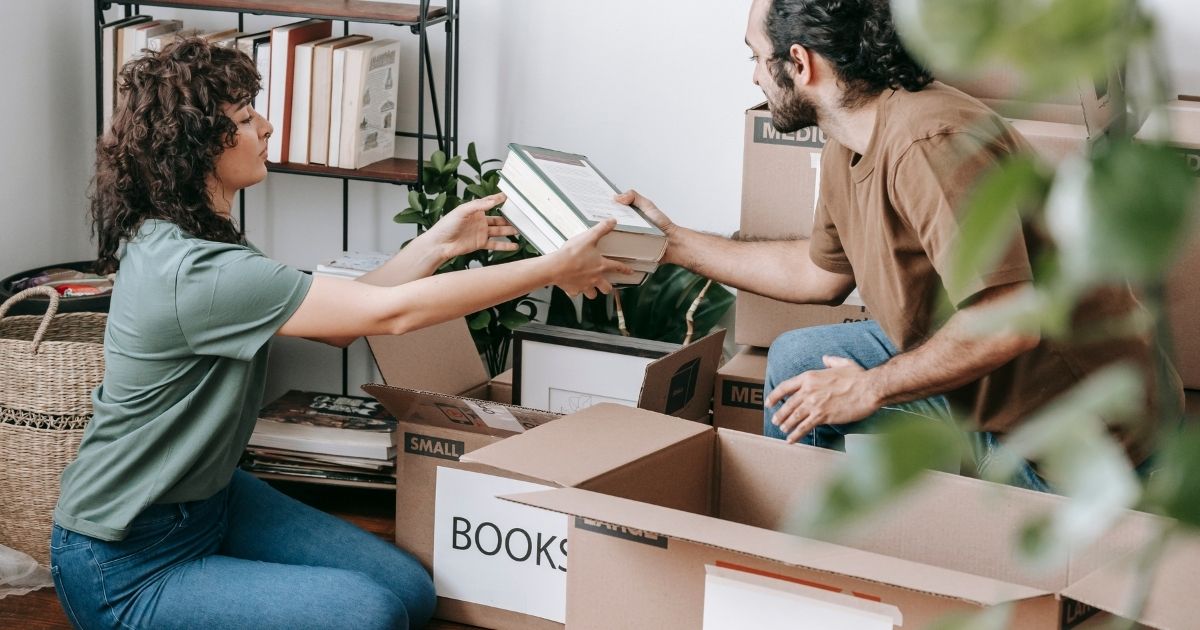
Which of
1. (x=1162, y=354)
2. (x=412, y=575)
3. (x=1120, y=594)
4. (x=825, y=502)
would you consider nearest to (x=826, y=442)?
(x=412, y=575)

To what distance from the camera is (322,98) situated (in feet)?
8.47

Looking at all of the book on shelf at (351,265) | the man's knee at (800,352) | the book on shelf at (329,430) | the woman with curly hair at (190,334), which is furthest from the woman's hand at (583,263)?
the book on shelf at (329,430)

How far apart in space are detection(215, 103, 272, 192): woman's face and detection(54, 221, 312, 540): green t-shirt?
135mm

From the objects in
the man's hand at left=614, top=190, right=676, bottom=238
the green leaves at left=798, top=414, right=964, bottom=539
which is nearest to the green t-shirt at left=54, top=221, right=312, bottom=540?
the man's hand at left=614, top=190, right=676, bottom=238

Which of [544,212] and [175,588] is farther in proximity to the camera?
[544,212]

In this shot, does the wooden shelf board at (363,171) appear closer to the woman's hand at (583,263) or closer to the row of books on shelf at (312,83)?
the row of books on shelf at (312,83)

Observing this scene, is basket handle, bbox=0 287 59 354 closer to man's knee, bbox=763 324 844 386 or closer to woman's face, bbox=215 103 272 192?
woman's face, bbox=215 103 272 192

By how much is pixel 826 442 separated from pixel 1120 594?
877 millimetres

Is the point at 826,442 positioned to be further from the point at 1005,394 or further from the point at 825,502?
the point at 825,502

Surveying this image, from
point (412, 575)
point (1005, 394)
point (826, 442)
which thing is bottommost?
point (412, 575)

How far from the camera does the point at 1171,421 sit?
0.39m

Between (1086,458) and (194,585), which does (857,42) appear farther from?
(1086,458)

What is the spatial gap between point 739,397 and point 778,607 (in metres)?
0.97

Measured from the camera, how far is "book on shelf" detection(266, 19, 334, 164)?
101 inches
